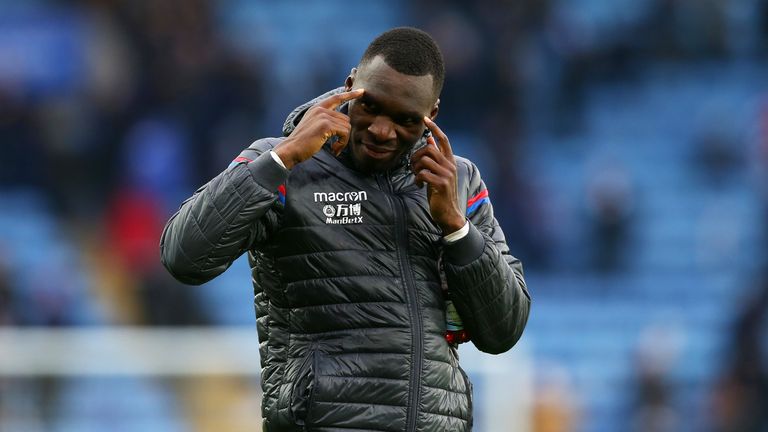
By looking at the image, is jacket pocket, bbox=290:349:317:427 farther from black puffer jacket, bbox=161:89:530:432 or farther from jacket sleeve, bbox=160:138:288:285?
jacket sleeve, bbox=160:138:288:285

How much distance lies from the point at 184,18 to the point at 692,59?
4967 mm

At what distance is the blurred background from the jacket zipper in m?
4.51

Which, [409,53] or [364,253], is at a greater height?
[409,53]

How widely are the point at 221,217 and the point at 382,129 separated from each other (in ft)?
1.29

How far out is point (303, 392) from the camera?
2.96 meters

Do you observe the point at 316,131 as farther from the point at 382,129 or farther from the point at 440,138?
the point at 440,138

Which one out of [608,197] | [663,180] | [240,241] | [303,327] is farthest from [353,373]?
[663,180]

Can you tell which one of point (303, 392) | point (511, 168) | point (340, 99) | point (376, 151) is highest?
point (511, 168)

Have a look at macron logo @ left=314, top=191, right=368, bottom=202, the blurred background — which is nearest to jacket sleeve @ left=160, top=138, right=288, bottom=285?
macron logo @ left=314, top=191, right=368, bottom=202

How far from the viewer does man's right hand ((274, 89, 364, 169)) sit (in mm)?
2914

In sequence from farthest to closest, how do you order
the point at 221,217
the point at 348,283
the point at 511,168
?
the point at 511,168 → the point at 348,283 → the point at 221,217

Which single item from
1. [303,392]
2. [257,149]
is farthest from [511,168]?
[303,392]

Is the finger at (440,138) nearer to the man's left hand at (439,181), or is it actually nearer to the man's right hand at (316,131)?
the man's left hand at (439,181)

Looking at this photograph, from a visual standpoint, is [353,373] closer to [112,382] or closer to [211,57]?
[112,382]
